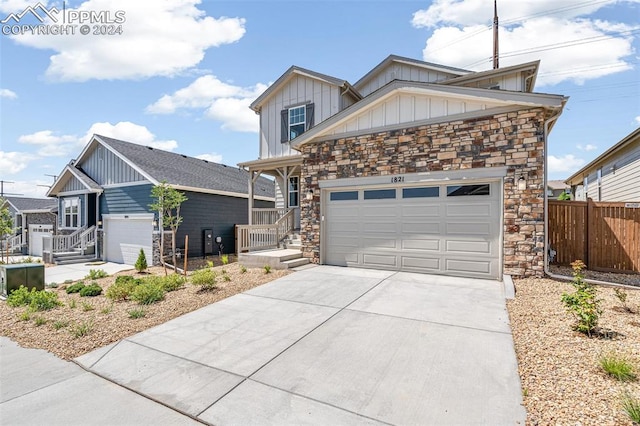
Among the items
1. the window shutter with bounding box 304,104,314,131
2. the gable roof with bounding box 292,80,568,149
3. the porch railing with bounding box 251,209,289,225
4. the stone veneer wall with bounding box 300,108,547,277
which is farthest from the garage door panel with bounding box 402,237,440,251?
the window shutter with bounding box 304,104,314,131

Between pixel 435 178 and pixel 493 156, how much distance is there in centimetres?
137

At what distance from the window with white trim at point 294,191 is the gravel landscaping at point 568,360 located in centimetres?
887

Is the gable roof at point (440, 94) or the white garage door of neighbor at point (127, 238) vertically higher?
the gable roof at point (440, 94)

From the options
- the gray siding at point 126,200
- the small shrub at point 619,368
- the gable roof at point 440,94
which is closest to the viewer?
the small shrub at point 619,368

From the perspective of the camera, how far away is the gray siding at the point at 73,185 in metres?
16.1

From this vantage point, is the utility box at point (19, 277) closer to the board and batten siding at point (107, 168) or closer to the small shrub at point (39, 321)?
the small shrub at point (39, 321)

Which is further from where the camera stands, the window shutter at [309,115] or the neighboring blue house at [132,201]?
the neighboring blue house at [132,201]

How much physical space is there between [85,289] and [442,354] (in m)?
7.98

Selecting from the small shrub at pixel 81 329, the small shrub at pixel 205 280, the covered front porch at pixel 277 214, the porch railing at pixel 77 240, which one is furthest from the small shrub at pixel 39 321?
the porch railing at pixel 77 240

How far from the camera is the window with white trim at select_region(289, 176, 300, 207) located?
12836mm

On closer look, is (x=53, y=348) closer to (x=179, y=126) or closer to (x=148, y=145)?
(x=179, y=126)

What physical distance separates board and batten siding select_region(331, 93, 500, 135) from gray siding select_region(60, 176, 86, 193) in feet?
49.1

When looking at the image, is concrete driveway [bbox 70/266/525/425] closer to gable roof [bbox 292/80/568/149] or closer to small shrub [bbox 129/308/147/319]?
small shrub [bbox 129/308/147/319]

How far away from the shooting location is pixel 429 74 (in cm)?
1229
